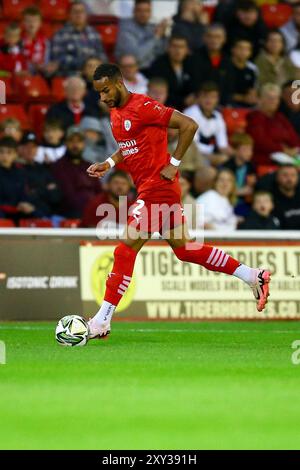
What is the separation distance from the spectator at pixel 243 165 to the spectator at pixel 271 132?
0.66m

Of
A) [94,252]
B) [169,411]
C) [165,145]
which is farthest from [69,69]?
[169,411]

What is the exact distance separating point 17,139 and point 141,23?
168 inches

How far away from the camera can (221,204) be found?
1917cm

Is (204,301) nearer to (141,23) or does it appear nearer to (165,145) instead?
(165,145)

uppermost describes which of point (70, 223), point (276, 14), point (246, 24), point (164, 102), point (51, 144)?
point (276, 14)

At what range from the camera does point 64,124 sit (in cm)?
1995

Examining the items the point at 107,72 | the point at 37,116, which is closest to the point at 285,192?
the point at 37,116

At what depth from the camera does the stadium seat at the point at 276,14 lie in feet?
80.9

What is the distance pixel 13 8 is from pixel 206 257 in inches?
417

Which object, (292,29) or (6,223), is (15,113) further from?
(292,29)

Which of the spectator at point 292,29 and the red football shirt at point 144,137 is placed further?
the spectator at point 292,29

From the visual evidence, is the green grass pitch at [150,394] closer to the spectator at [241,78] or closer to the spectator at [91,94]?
the spectator at [91,94]

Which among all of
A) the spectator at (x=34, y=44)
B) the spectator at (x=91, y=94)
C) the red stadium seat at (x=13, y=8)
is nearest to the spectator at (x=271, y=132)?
the spectator at (x=91, y=94)

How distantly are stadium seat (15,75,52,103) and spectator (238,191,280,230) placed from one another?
3.92 meters
